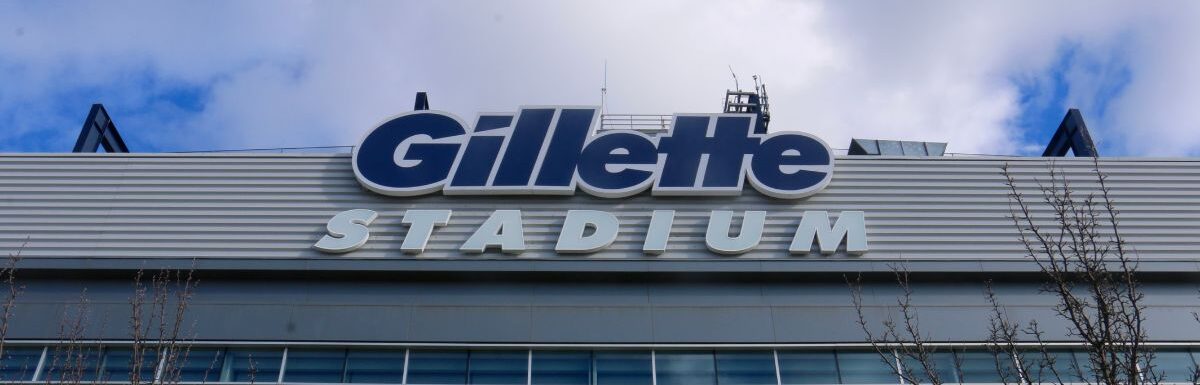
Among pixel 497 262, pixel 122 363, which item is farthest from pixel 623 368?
pixel 122 363

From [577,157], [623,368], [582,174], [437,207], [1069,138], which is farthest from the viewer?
[1069,138]

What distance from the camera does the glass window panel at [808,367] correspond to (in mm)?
17578

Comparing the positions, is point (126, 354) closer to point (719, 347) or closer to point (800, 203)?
point (719, 347)

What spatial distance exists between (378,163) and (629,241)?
5.07m

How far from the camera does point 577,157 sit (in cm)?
2064

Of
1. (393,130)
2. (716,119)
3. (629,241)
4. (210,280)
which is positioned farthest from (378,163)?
(716,119)

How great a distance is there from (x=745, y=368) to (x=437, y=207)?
632 centimetres

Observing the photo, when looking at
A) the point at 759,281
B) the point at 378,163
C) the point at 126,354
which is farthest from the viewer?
the point at 378,163

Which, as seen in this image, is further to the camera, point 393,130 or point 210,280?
point 393,130

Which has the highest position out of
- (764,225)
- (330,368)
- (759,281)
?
(764,225)

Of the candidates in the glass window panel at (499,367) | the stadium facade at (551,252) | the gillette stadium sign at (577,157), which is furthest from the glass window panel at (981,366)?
the glass window panel at (499,367)

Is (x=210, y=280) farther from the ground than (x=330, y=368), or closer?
farther from the ground

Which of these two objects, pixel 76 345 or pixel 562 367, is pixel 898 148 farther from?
pixel 76 345

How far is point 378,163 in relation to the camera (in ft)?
66.8
